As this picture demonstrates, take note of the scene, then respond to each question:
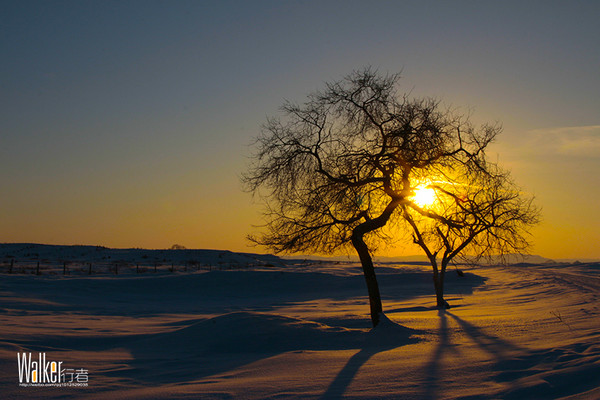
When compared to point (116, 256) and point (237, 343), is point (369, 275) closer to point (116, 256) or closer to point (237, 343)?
point (237, 343)

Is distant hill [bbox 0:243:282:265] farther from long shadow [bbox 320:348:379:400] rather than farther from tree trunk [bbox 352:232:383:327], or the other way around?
long shadow [bbox 320:348:379:400]

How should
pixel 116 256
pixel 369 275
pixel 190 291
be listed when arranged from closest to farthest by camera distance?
pixel 369 275 → pixel 190 291 → pixel 116 256

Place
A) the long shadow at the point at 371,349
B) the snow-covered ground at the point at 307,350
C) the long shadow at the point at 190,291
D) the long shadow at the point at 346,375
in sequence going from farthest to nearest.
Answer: the long shadow at the point at 190,291, the long shadow at the point at 371,349, the snow-covered ground at the point at 307,350, the long shadow at the point at 346,375

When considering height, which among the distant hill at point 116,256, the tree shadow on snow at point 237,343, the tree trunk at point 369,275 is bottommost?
the tree shadow on snow at point 237,343

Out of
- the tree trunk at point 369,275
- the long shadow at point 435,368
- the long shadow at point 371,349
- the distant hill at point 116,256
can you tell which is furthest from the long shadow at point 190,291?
the distant hill at point 116,256

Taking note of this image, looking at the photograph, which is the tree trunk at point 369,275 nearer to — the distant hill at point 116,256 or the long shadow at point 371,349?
the long shadow at point 371,349

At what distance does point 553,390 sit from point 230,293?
28099 mm

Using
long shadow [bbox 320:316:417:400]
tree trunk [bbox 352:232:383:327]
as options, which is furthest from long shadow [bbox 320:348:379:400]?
tree trunk [bbox 352:232:383:327]

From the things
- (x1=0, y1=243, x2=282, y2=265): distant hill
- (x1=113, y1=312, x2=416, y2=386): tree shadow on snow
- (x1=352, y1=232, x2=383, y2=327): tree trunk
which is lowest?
(x1=113, y1=312, x2=416, y2=386): tree shadow on snow

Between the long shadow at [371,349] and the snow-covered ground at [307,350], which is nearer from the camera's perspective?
the snow-covered ground at [307,350]

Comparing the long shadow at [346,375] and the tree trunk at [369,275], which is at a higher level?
the tree trunk at [369,275]

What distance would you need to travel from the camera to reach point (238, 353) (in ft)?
37.9

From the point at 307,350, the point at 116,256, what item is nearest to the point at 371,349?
the point at 307,350

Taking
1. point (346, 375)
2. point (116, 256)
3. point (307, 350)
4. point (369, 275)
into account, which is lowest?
point (307, 350)
